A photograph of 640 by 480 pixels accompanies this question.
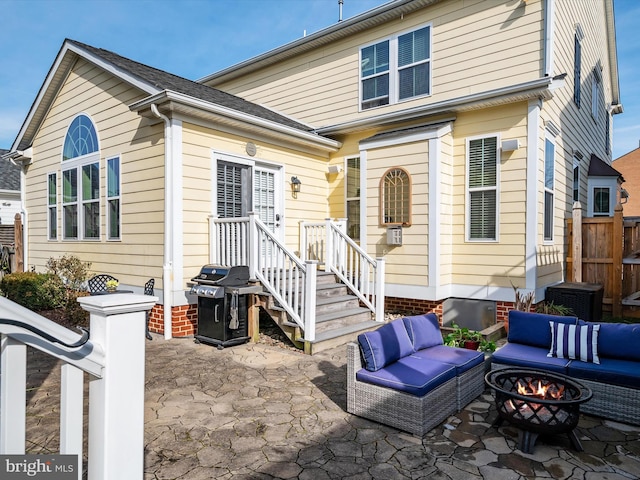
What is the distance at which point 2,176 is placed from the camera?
18.5 metres

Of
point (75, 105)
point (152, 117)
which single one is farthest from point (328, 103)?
point (75, 105)

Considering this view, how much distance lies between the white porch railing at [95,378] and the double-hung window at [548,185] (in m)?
7.50

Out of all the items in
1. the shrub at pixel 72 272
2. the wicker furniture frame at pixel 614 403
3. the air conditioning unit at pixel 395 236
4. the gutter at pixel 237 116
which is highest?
the gutter at pixel 237 116

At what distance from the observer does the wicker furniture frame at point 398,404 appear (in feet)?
10.8

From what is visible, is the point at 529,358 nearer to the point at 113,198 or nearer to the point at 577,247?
the point at 577,247

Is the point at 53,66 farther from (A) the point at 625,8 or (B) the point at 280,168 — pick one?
(A) the point at 625,8

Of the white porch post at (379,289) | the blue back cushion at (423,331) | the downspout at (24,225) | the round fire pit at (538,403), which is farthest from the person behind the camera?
the downspout at (24,225)

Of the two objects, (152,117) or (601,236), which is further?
(601,236)

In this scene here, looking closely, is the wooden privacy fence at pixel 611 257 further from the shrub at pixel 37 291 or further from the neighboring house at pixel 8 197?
the neighboring house at pixel 8 197

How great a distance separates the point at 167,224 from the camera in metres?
6.49

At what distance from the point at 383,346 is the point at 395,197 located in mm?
4545

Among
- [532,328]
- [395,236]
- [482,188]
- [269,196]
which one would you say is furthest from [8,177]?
[532,328]

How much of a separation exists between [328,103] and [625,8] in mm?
10357

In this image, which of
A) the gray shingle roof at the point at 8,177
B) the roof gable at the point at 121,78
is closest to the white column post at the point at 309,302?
the roof gable at the point at 121,78
